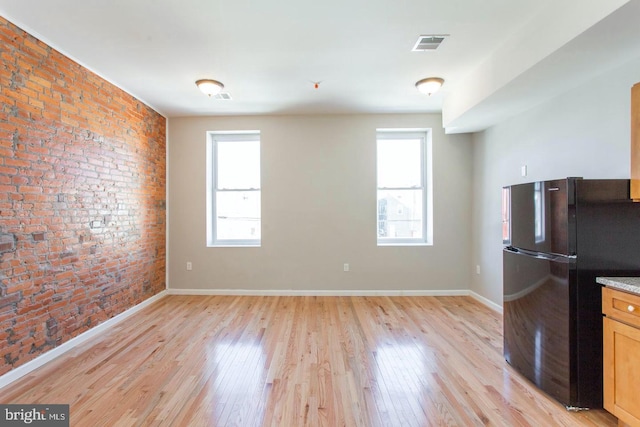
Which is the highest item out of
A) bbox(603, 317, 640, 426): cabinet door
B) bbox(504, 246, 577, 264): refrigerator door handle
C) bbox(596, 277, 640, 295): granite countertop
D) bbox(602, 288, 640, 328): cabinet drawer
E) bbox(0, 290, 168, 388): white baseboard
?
bbox(504, 246, 577, 264): refrigerator door handle

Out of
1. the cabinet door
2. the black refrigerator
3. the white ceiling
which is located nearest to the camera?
the cabinet door

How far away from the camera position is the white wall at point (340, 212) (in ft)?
14.3

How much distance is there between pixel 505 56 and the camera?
99.0 inches

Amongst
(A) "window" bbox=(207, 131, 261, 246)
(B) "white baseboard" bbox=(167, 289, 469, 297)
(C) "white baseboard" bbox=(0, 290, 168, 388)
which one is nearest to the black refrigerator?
(B) "white baseboard" bbox=(167, 289, 469, 297)

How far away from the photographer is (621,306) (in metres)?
1.66

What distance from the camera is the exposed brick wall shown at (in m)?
2.20

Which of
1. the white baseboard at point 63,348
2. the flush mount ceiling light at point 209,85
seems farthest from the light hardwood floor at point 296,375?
the flush mount ceiling light at point 209,85

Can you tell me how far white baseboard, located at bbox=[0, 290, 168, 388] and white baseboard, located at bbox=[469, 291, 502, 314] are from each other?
4578mm

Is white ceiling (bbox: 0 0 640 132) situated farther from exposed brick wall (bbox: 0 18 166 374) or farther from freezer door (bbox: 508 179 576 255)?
freezer door (bbox: 508 179 576 255)

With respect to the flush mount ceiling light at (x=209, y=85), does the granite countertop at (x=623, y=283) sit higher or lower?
lower

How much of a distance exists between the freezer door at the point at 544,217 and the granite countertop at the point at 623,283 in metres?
0.22

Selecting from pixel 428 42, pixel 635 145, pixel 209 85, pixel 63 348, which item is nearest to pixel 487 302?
pixel 635 145

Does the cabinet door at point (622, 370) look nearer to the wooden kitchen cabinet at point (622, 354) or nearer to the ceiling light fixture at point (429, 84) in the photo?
the wooden kitchen cabinet at point (622, 354)

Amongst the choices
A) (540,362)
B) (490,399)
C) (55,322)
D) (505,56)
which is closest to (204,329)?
(55,322)
